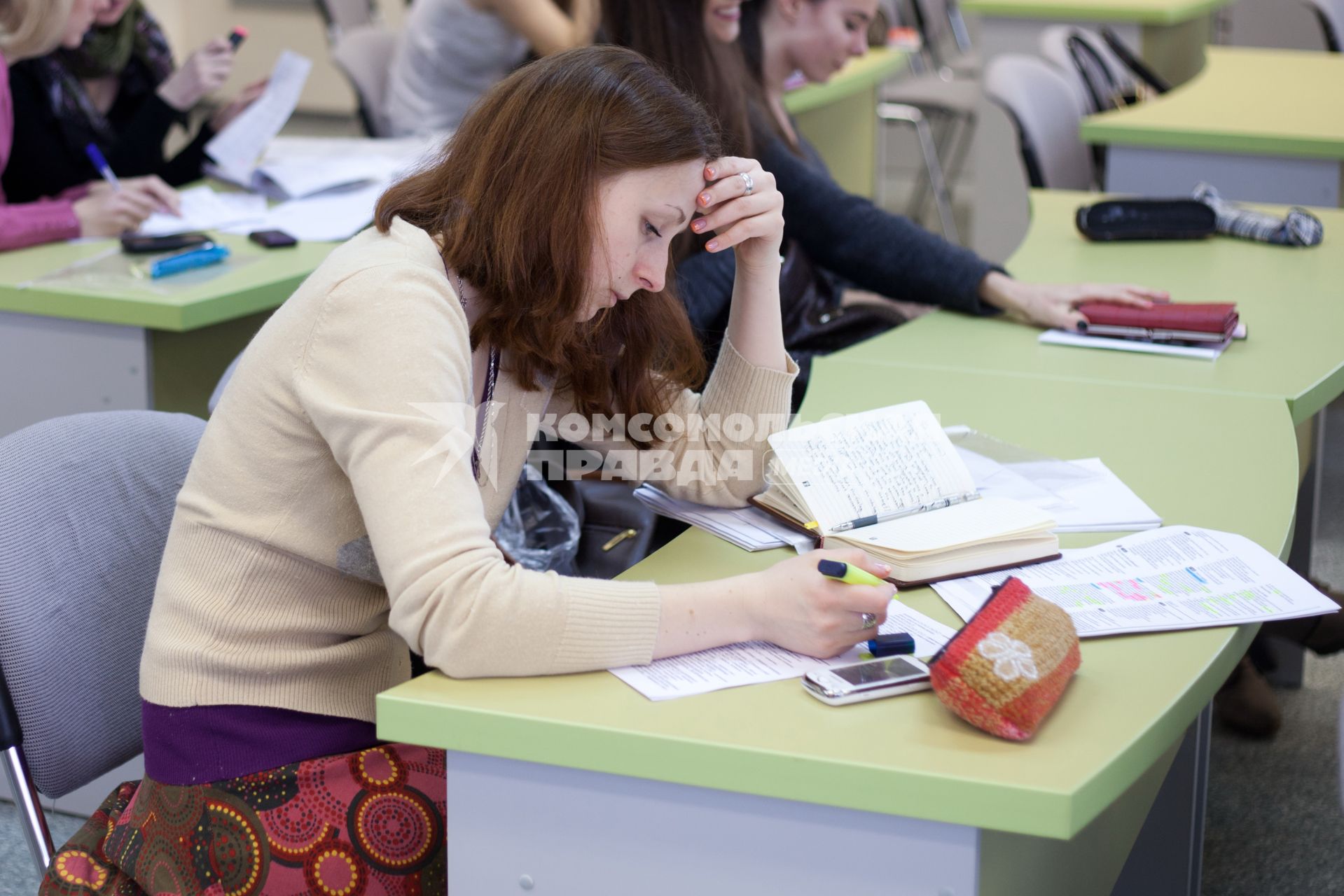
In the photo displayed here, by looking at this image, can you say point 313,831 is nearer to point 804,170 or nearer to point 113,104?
point 804,170

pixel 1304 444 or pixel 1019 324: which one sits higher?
pixel 1019 324

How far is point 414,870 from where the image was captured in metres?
1.16

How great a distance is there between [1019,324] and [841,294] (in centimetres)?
46

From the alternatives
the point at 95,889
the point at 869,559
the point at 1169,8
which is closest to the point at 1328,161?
the point at 1169,8

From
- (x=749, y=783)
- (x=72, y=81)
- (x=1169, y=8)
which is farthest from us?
(x=1169, y=8)

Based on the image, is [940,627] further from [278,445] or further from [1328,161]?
[1328,161]

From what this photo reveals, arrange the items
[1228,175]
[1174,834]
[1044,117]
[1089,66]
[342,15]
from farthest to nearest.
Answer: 1. [342,15]
2. [1089,66]
3. [1044,117]
4. [1228,175]
5. [1174,834]

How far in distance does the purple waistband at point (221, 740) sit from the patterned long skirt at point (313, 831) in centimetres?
1

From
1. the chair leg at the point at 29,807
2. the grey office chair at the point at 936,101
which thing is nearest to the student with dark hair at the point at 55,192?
the chair leg at the point at 29,807

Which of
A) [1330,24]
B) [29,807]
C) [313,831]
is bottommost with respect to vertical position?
[29,807]

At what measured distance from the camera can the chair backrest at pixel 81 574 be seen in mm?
1258

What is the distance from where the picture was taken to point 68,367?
2209 millimetres

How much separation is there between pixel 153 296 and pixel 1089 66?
9.03 ft

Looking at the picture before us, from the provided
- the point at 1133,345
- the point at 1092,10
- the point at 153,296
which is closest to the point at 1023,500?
the point at 1133,345
